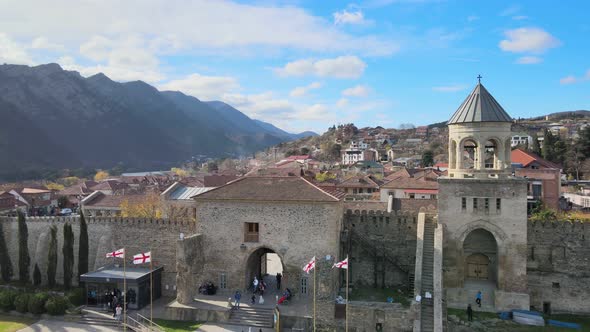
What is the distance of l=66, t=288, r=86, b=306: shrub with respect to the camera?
2888 cm

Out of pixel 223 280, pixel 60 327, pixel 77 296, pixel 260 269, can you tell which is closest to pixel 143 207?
pixel 77 296

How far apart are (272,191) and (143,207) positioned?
26170 mm

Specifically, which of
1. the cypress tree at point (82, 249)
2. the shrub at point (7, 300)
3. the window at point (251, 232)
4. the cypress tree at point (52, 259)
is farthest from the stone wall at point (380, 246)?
the shrub at point (7, 300)

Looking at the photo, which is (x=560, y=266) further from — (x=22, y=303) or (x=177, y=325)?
(x=22, y=303)

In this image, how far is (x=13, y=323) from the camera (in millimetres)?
27422

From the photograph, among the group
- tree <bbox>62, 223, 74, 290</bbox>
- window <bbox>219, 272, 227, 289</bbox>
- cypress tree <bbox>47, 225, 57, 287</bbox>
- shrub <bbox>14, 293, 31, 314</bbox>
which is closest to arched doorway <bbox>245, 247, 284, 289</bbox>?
window <bbox>219, 272, 227, 289</bbox>

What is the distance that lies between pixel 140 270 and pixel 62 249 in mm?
7350

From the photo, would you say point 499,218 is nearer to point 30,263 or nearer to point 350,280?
point 350,280

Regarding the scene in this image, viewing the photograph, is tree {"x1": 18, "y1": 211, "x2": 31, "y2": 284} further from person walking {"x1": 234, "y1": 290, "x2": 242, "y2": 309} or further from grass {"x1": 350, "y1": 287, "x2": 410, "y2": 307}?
grass {"x1": 350, "y1": 287, "x2": 410, "y2": 307}

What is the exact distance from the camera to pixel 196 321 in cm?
2552

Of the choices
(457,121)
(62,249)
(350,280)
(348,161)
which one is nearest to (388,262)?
(350,280)

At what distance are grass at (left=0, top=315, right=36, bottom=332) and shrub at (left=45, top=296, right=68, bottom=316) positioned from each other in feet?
4.10

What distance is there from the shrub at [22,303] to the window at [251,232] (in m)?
14.6

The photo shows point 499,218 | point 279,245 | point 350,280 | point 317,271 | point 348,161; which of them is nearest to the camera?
point 317,271
